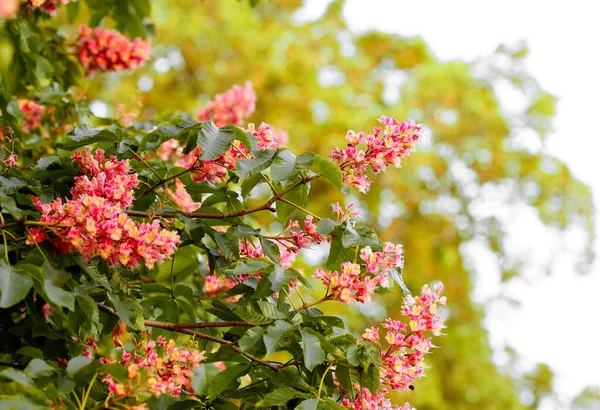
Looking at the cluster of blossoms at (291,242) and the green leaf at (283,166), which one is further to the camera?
the cluster of blossoms at (291,242)

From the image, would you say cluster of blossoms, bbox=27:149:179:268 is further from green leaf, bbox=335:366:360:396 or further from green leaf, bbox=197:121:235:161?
green leaf, bbox=335:366:360:396

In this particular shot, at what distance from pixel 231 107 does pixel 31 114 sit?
849mm

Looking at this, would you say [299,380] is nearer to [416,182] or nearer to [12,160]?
[12,160]

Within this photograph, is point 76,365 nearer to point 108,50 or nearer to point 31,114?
point 31,114

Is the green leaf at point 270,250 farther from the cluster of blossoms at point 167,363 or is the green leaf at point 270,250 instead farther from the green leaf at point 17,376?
the green leaf at point 17,376

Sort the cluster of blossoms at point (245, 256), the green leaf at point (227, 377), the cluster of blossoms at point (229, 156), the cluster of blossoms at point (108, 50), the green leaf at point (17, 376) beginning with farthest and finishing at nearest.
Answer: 1. the cluster of blossoms at point (108, 50)
2. the cluster of blossoms at point (245, 256)
3. the cluster of blossoms at point (229, 156)
4. the green leaf at point (227, 377)
5. the green leaf at point (17, 376)

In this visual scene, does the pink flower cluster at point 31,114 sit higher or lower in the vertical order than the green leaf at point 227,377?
higher

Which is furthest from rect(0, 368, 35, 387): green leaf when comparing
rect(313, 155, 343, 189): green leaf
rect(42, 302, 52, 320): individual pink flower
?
rect(313, 155, 343, 189): green leaf

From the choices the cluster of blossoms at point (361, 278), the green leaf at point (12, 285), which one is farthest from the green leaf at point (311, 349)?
the green leaf at point (12, 285)

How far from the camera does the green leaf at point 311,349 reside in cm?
154

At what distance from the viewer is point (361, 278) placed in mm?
1721

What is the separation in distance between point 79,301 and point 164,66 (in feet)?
29.7

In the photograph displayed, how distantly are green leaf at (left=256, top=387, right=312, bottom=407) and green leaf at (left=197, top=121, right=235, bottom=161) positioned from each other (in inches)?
21.0

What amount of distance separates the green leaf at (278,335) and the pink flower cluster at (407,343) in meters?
A: 0.17
